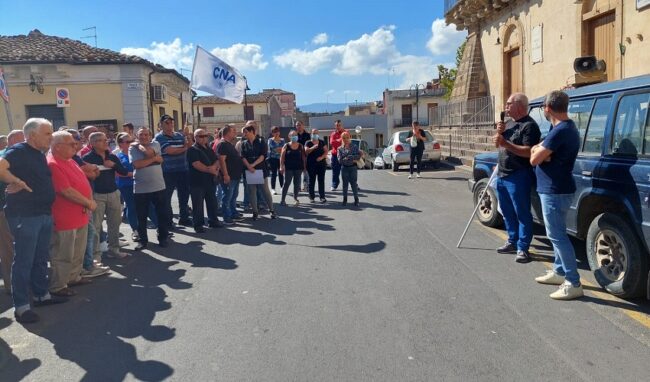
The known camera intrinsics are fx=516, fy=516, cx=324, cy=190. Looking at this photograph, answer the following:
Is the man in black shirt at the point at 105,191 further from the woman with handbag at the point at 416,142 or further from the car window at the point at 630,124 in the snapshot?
the woman with handbag at the point at 416,142

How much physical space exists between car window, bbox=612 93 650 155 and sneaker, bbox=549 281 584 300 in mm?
1329

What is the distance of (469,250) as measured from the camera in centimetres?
680

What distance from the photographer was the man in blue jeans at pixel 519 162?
19.1 ft

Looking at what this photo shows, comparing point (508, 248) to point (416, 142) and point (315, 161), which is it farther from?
point (416, 142)

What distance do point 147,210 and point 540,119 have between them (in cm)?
563

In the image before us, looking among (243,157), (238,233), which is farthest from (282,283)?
(243,157)

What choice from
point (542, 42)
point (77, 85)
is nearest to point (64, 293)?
point (542, 42)

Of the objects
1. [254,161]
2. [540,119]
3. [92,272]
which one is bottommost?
[92,272]

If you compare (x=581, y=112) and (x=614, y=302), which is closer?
(x=614, y=302)

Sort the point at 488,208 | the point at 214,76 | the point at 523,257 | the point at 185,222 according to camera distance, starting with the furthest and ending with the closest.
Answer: the point at 214,76 < the point at 185,222 < the point at 488,208 < the point at 523,257

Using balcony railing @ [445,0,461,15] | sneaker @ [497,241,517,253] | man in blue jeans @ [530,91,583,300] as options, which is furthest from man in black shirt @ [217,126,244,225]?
balcony railing @ [445,0,461,15]

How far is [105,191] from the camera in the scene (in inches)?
269

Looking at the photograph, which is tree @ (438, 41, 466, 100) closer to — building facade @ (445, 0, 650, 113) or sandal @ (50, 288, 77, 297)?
building facade @ (445, 0, 650, 113)

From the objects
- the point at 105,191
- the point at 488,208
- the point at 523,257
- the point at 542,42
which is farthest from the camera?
the point at 542,42
